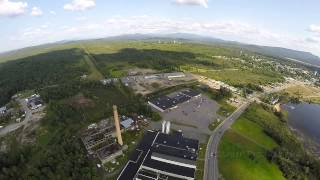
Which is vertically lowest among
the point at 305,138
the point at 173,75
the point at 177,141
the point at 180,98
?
the point at 305,138

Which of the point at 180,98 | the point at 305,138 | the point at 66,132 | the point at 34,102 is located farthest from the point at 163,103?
the point at 305,138

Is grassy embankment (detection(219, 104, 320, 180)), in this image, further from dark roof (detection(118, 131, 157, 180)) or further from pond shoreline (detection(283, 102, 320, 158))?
dark roof (detection(118, 131, 157, 180))

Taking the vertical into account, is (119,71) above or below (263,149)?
above

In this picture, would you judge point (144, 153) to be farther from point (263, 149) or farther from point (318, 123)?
point (318, 123)

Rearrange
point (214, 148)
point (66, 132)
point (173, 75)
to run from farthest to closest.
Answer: point (173, 75), point (66, 132), point (214, 148)

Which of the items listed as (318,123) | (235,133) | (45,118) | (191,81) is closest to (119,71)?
(191,81)

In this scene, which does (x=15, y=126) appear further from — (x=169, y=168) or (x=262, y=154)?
(x=262, y=154)
